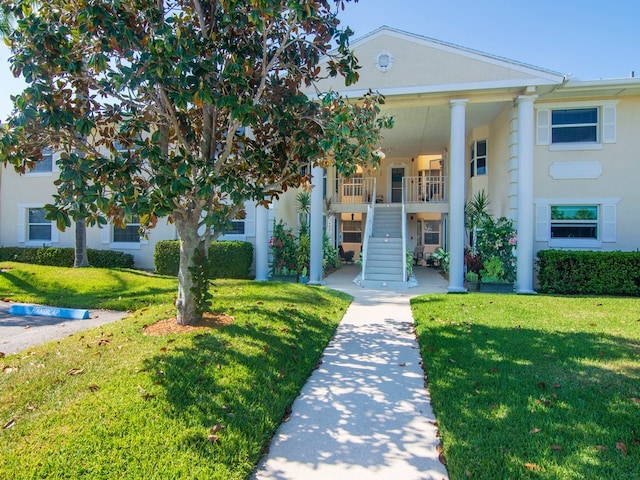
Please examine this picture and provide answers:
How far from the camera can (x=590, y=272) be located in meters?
10.2

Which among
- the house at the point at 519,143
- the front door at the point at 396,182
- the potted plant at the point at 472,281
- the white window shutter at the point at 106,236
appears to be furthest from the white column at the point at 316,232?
the front door at the point at 396,182

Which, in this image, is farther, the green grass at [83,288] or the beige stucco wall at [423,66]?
the beige stucco wall at [423,66]

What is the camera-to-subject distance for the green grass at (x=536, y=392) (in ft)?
9.07

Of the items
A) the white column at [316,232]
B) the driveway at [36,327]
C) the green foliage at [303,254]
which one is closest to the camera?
the driveway at [36,327]

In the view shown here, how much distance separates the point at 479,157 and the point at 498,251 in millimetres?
5243

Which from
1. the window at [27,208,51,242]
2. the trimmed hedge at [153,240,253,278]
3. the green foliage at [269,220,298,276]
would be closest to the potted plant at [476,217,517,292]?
the green foliage at [269,220,298,276]

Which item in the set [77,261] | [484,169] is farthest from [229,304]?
[484,169]

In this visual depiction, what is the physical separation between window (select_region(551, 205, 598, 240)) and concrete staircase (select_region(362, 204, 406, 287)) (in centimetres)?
469

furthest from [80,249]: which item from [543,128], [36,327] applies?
[543,128]

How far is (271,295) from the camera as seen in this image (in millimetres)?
8594

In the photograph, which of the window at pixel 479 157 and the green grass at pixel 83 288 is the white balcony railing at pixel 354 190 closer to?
the window at pixel 479 157

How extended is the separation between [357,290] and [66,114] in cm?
826

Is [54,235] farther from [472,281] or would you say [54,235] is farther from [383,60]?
[472,281]

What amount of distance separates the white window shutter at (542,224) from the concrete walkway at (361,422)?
24.4 ft
